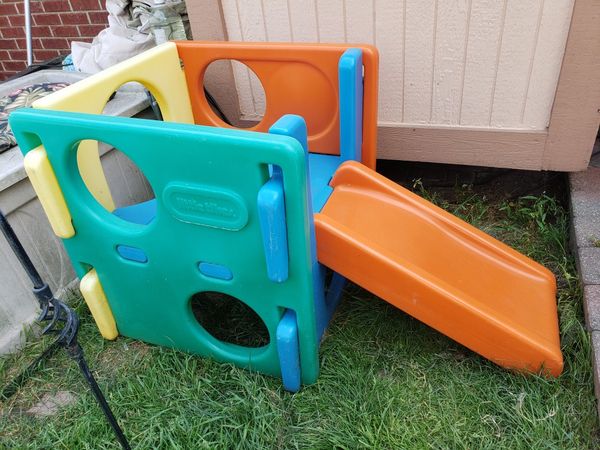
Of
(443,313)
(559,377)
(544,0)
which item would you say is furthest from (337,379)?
(544,0)

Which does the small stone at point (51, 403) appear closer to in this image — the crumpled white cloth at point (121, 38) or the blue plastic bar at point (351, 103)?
the blue plastic bar at point (351, 103)

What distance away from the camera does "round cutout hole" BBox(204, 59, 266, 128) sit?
87.7 inches

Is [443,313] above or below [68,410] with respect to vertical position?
above

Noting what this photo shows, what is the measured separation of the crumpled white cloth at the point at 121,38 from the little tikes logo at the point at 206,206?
1364mm

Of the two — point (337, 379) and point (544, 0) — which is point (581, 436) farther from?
point (544, 0)

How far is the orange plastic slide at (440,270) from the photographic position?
138 centimetres

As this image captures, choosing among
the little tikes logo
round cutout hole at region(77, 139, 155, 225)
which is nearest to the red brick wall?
round cutout hole at region(77, 139, 155, 225)

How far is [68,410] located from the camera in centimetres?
154

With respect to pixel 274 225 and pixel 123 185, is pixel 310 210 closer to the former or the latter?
pixel 274 225

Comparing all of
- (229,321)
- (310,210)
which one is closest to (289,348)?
(310,210)

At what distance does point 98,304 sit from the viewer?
66.1 inches

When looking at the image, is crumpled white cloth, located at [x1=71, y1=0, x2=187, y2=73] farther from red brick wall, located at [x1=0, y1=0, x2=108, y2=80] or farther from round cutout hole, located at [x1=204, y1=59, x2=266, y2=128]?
red brick wall, located at [x1=0, y1=0, x2=108, y2=80]

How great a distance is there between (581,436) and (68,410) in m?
1.47

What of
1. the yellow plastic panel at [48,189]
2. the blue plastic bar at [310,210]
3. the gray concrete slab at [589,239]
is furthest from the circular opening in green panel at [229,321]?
the gray concrete slab at [589,239]
